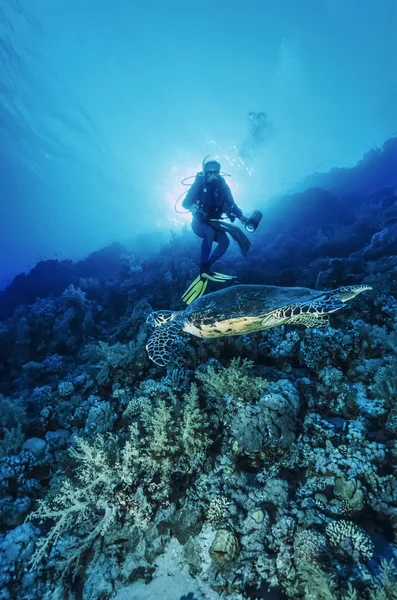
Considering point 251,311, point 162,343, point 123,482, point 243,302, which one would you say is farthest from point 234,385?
point 123,482

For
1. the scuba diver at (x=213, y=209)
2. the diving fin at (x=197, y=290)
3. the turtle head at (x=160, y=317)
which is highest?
the scuba diver at (x=213, y=209)

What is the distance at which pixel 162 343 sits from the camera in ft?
12.5

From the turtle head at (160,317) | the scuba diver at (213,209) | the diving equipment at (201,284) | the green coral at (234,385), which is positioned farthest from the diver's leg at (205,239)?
the green coral at (234,385)

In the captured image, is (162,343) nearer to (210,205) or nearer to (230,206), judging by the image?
(210,205)

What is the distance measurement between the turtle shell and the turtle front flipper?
391 mm

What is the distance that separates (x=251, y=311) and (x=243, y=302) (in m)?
→ 0.24

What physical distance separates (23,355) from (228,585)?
7230mm

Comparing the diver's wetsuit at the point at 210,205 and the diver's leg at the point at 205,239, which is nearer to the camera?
the diver's leg at the point at 205,239

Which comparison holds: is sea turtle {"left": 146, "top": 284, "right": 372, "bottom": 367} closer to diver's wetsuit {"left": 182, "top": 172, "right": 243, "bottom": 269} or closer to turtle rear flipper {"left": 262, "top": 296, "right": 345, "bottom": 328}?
turtle rear flipper {"left": 262, "top": 296, "right": 345, "bottom": 328}

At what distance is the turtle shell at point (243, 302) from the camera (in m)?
3.17

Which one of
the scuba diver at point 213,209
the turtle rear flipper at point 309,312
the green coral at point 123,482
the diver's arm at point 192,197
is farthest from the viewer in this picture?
the diver's arm at point 192,197

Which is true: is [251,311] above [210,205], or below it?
below

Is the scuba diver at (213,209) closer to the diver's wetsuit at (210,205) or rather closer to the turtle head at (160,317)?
the diver's wetsuit at (210,205)

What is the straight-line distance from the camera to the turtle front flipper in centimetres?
356
